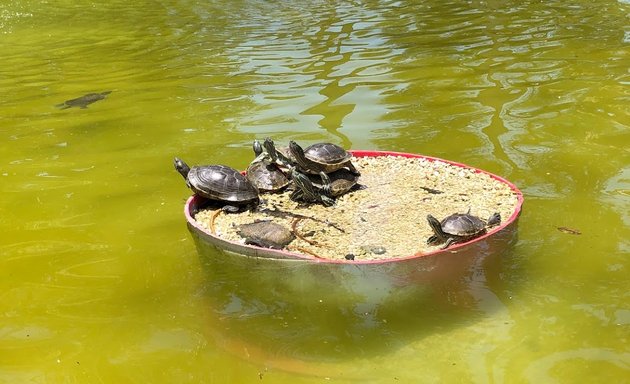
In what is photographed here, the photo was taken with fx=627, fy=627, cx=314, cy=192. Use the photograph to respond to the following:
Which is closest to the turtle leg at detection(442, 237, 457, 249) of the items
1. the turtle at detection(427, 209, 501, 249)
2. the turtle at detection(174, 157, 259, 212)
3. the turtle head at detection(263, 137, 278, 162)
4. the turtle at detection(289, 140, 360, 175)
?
the turtle at detection(427, 209, 501, 249)

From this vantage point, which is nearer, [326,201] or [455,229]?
[455,229]

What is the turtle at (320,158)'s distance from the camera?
198 inches

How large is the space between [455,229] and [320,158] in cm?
136

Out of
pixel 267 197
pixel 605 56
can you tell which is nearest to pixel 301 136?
pixel 267 197

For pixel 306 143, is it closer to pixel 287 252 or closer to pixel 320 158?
pixel 320 158

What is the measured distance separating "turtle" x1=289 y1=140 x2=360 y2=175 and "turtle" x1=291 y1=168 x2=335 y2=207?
0.30 ft

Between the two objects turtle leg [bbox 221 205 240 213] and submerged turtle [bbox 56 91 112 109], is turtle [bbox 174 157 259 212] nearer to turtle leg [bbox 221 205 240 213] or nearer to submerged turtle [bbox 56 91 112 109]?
turtle leg [bbox 221 205 240 213]

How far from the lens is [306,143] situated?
21.8ft

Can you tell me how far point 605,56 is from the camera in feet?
30.7

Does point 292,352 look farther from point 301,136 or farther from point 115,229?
point 301,136

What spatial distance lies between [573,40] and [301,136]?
6.12 metres

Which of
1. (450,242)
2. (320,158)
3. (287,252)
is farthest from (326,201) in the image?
(450,242)

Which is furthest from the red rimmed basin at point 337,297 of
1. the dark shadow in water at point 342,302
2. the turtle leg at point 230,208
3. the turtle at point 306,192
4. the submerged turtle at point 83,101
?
the submerged turtle at point 83,101

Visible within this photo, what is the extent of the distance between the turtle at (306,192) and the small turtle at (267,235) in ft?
1.73
